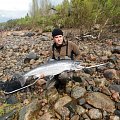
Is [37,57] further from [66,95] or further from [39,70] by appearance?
[39,70]

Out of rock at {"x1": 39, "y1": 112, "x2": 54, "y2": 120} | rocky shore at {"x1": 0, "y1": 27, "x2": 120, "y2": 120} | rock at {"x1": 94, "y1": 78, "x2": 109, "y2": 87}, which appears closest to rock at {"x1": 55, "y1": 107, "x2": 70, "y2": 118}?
rocky shore at {"x1": 0, "y1": 27, "x2": 120, "y2": 120}

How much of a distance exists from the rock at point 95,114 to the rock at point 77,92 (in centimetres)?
74

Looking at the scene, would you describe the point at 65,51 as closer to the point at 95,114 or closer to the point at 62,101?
the point at 62,101

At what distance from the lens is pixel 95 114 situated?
7164 millimetres

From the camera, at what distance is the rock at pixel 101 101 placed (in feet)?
24.2

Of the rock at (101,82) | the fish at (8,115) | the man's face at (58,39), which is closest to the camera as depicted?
the man's face at (58,39)

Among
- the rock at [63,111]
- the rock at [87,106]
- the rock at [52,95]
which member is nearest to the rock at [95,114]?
the rock at [87,106]

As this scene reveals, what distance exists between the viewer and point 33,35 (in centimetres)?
2239

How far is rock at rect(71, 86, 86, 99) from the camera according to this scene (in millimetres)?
7930

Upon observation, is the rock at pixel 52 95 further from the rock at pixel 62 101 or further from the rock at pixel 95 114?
the rock at pixel 95 114

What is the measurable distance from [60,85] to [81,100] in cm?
89

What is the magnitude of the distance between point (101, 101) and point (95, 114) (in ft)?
1.63

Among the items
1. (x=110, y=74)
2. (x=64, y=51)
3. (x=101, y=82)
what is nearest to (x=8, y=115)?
(x=64, y=51)

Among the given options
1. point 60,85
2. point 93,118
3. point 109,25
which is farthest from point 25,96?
point 109,25
